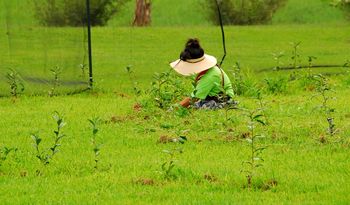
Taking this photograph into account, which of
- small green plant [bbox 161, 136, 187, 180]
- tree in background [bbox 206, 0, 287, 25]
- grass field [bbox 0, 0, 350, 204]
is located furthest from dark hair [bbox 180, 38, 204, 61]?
tree in background [bbox 206, 0, 287, 25]

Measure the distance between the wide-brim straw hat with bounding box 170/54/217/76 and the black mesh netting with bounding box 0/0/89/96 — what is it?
3.14 meters

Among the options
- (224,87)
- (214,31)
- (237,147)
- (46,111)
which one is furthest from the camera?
(214,31)

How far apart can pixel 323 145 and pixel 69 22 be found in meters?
6.93

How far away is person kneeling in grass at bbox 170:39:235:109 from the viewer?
1174 centimetres

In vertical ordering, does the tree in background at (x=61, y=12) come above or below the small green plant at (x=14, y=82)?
above

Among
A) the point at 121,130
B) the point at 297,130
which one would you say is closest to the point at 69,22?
the point at 121,130

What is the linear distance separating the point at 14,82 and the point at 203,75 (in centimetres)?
357

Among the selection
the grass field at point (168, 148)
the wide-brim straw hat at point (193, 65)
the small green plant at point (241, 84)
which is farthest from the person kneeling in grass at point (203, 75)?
the small green plant at point (241, 84)

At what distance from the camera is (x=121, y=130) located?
10547 millimetres

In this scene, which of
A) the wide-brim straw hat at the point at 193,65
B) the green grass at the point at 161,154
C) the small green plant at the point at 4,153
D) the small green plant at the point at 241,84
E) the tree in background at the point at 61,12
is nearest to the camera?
the green grass at the point at 161,154

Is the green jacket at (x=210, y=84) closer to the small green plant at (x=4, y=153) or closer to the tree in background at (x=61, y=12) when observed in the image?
the small green plant at (x=4, y=153)

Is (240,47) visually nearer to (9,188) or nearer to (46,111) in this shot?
(46,111)

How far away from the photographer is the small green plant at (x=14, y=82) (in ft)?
45.9

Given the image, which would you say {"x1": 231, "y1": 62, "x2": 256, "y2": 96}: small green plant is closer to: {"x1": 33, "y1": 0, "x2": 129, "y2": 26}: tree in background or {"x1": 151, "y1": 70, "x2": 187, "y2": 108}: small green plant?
{"x1": 151, "y1": 70, "x2": 187, "y2": 108}: small green plant
